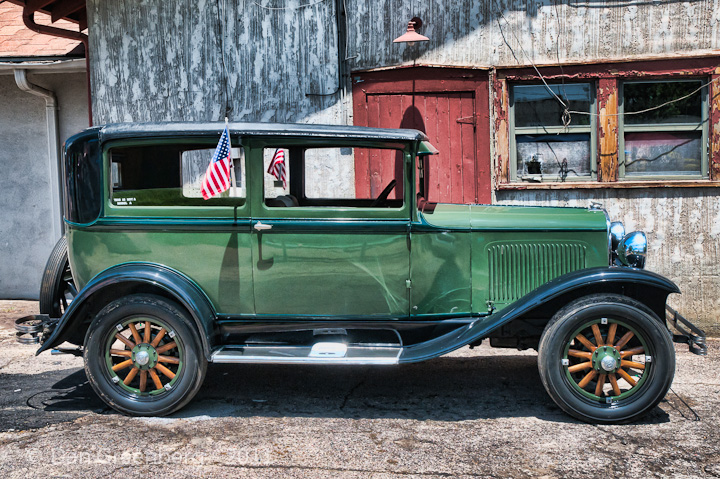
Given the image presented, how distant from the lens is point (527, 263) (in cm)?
469

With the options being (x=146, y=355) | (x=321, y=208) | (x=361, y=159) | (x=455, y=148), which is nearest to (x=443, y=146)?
(x=455, y=148)

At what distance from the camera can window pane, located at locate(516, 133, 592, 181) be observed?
23.9 feet

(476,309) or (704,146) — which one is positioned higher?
(704,146)

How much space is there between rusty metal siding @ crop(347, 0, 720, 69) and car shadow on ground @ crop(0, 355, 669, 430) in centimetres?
332

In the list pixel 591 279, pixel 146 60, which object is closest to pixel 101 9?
pixel 146 60

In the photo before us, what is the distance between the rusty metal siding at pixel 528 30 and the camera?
22.9ft

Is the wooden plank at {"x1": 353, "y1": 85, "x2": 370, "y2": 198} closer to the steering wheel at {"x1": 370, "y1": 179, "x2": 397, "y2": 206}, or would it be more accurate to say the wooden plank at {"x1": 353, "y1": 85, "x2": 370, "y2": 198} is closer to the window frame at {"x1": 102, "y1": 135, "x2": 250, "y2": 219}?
the steering wheel at {"x1": 370, "y1": 179, "x2": 397, "y2": 206}

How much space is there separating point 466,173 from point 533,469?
13.8ft

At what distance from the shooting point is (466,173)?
7.36 meters

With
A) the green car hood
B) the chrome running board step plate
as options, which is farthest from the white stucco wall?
the green car hood

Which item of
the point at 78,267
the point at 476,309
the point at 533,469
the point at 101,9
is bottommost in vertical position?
the point at 533,469

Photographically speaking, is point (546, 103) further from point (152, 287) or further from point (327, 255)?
point (152, 287)

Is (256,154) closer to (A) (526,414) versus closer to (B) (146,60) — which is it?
(A) (526,414)

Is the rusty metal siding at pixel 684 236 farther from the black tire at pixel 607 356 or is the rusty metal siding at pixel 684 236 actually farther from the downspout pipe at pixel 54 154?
the downspout pipe at pixel 54 154
